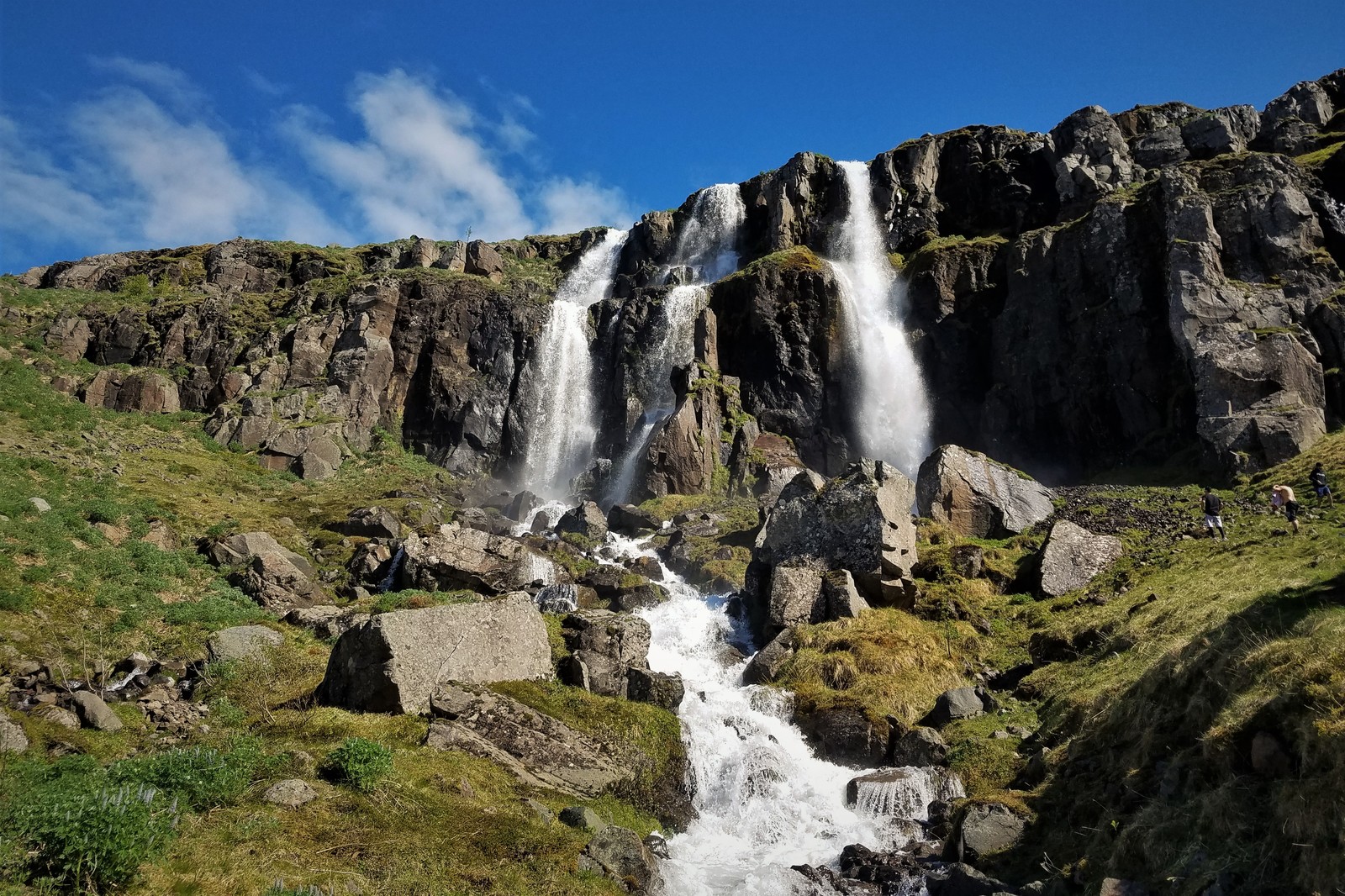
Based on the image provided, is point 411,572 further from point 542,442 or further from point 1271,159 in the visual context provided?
point 1271,159

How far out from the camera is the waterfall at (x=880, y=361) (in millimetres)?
50438

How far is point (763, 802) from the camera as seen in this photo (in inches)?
607

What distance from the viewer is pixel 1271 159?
141ft

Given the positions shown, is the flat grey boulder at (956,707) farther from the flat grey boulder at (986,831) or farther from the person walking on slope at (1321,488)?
the person walking on slope at (1321,488)

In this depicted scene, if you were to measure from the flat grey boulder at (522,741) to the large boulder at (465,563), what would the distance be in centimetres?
1151

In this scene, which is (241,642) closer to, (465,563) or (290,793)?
(290,793)

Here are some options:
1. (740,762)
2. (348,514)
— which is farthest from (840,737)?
(348,514)

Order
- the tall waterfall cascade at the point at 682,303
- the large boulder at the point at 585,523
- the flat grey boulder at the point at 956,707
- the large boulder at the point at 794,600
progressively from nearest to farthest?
the flat grey boulder at the point at 956,707, the large boulder at the point at 794,600, the large boulder at the point at 585,523, the tall waterfall cascade at the point at 682,303

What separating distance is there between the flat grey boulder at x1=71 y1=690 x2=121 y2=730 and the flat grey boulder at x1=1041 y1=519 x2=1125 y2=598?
74.6ft

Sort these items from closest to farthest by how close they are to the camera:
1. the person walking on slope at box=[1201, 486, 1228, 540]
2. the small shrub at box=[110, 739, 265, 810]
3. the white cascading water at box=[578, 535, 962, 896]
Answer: the small shrub at box=[110, 739, 265, 810], the white cascading water at box=[578, 535, 962, 896], the person walking on slope at box=[1201, 486, 1228, 540]

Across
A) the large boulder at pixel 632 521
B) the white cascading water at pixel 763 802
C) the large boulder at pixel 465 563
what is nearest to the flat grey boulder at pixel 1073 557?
the white cascading water at pixel 763 802

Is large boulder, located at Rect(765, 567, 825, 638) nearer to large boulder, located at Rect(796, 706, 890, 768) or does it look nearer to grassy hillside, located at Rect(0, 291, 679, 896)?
large boulder, located at Rect(796, 706, 890, 768)

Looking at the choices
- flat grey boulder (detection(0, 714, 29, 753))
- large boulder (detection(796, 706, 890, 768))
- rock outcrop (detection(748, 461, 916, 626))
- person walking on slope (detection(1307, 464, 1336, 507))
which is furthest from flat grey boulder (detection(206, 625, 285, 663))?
person walking on slope (detection(1307, 464, 1336, 507))

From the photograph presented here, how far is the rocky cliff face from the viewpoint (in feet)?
126
